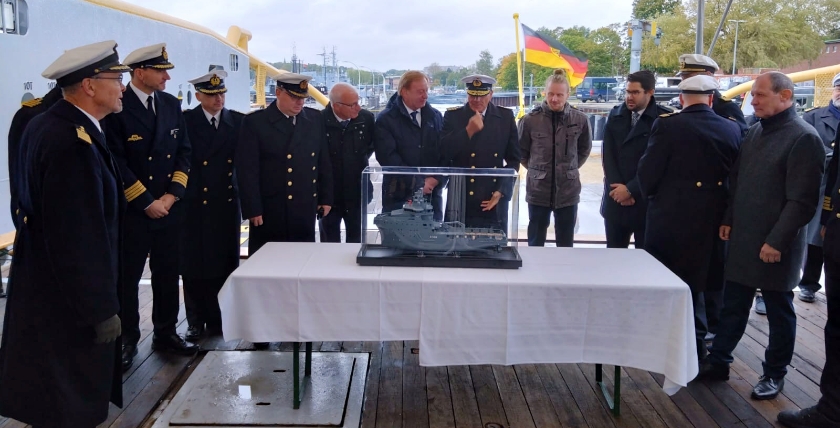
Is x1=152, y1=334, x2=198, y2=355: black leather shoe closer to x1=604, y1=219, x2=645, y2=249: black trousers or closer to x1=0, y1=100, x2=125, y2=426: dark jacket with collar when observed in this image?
x1=0, y1=100, x2=125, y2=426: dark jacket with collar

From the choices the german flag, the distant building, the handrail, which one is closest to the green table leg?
the handrail

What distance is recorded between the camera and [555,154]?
4.01m

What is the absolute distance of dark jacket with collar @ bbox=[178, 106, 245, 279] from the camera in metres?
3.42

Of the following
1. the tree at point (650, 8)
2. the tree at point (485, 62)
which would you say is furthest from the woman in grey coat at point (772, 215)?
the tree at point (650, 8)

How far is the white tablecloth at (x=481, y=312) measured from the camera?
2416 mm

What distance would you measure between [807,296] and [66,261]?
4.68 meters

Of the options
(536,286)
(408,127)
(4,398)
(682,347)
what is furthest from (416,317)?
(408,127)

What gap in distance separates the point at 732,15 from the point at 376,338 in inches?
884

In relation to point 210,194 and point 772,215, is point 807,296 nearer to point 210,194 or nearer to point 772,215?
point 772,215

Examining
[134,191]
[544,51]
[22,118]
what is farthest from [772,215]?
[544,51]

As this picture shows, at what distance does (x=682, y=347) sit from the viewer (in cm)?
240

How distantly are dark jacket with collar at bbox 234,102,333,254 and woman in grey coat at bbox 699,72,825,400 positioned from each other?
2.20m

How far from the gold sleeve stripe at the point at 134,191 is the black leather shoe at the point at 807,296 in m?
4.44

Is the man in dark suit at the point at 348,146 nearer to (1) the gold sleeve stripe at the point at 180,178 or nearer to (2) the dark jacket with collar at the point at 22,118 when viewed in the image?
(1) the gold sleeve stripe at the point at 180,178
